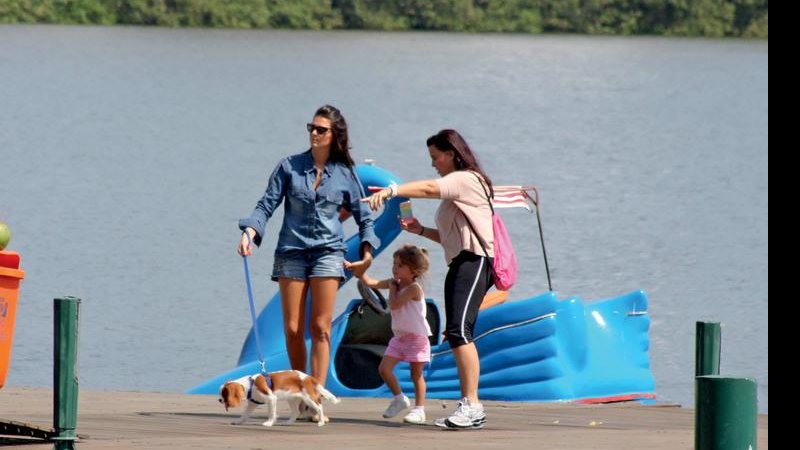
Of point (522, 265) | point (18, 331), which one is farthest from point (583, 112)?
point (18, 331)

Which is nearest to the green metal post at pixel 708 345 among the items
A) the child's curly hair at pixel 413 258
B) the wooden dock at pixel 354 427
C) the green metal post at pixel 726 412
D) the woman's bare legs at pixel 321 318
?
the wooden dock at pixel 354 427

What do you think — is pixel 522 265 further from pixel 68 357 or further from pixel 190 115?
pixel 190 115

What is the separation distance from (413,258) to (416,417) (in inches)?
26.9

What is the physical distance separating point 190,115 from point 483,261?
127ft

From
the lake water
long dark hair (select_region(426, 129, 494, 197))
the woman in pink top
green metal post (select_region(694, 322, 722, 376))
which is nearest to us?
the woman in pink top

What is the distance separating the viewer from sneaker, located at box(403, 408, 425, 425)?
8602 mm

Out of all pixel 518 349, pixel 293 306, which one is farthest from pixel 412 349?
pixel 518 349

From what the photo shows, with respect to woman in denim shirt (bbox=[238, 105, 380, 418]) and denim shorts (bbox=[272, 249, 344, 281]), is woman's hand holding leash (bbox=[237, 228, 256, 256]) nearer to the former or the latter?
woman in denim shirt (bbox=[238, 105, 380, 418])

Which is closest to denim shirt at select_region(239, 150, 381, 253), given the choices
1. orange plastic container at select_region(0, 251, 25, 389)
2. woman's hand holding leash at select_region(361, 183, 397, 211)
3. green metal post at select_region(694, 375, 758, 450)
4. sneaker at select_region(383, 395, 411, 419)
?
woman's hand holding leash at select_region(361, 183, 397, 211)

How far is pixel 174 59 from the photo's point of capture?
64.3m

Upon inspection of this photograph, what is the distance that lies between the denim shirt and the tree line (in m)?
59.8

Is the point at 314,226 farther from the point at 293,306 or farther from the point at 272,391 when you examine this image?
the point at 272,391

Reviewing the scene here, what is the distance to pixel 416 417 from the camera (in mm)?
8617

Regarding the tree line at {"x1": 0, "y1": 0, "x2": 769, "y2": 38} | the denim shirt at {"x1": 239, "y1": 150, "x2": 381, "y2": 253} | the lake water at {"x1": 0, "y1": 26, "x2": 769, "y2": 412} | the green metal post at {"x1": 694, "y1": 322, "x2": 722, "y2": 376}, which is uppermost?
the tree line at {"x1": 0, "y1": 0, "x2": 769, "y2": 38}
